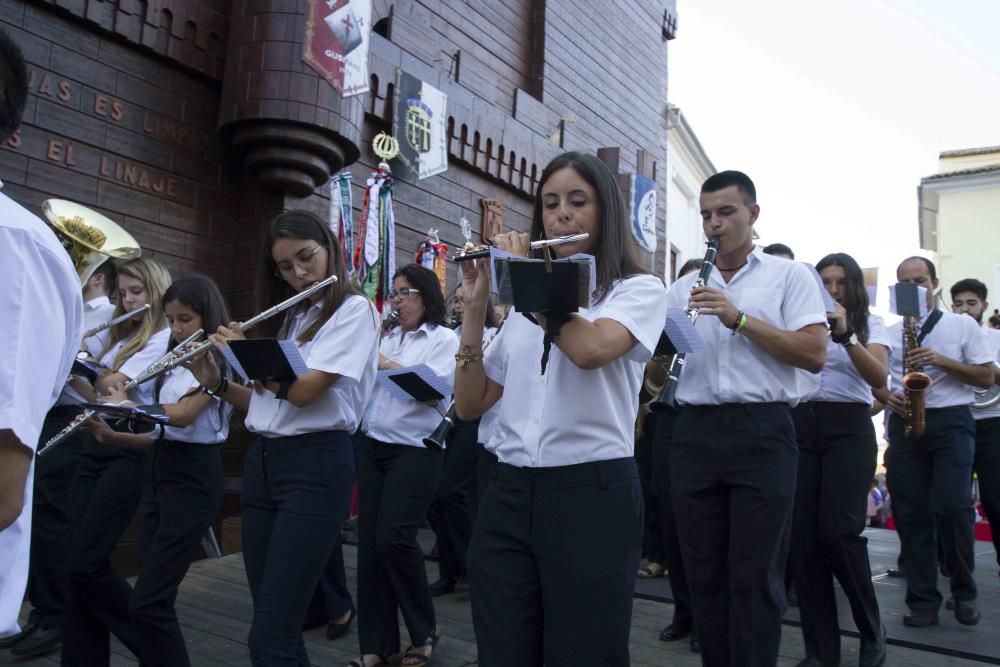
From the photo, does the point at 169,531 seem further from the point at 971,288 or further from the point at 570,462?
the point at 971,288

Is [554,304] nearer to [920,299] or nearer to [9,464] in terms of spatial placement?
[9,464]

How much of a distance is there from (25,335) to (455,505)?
4.45 metres

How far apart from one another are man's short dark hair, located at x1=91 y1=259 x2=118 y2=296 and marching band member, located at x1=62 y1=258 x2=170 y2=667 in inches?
38.1

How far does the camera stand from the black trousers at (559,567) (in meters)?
2.04

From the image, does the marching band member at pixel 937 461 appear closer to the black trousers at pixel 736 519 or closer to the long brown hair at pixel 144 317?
the black trousers at pixel 736 519

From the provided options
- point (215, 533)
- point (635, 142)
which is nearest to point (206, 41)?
point (215, 533)

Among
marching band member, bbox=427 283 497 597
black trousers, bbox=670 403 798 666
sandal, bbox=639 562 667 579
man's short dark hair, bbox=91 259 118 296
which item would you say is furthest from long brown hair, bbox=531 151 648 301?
sandal, bbox=639 562 667 579

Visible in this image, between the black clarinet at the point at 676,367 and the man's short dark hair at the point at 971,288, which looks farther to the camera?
the man's short dark hair at the point at 971,288

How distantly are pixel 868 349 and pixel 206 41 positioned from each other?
20.6 ft

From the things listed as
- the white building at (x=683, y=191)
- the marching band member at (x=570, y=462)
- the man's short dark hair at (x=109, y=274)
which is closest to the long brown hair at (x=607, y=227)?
the marching band member at (x=570, y=462)

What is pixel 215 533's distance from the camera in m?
7.33

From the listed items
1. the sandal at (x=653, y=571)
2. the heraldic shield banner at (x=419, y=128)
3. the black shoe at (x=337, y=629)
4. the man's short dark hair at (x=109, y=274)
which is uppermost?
the heraldic shield banner at (x=419, y=128)

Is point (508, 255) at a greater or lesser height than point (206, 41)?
lesser

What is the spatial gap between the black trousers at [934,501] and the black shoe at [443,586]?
2766 millimetres
